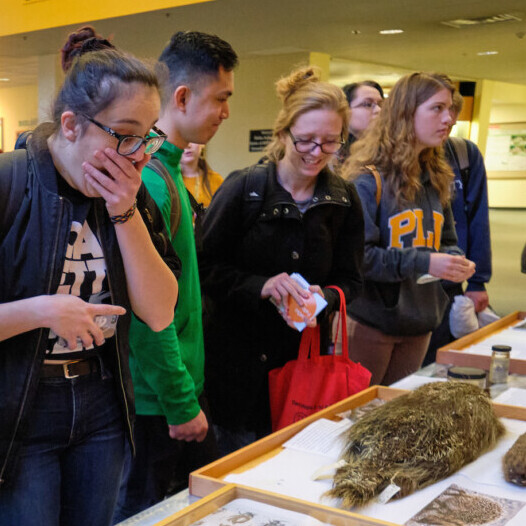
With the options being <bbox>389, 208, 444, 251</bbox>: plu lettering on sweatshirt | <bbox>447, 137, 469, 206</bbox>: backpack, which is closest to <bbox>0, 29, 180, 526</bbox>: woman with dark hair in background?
<bbox>389, 208, 444, 251</bbox>: plu lettering on sweatshirt

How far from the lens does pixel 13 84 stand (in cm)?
1602

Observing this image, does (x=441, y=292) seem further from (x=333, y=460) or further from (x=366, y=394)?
(x=333, y=460)

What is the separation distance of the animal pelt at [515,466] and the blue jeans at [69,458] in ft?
2.57

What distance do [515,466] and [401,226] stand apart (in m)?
1.42

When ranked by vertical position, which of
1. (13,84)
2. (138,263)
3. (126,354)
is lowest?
(126,354)

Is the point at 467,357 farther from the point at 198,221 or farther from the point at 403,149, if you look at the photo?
the point at 198,221

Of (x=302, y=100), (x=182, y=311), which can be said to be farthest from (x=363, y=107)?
(x=182, y=311)

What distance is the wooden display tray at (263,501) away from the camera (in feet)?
3.92

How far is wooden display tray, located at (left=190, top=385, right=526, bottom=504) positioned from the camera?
138cm

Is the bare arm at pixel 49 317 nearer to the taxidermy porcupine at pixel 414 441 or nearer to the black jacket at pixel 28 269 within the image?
the black jacket at pixel 28 269

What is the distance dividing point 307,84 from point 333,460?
1.20m

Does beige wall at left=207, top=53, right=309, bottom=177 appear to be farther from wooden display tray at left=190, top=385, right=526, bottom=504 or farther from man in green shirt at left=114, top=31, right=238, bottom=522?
wooden display tray at left=190, top=385, right=526, bottom=504

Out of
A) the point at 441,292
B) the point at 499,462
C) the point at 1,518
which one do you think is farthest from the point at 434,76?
the point at 1,518

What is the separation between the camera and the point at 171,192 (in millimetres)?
1780
